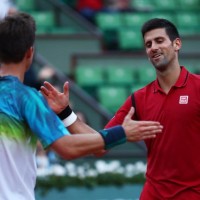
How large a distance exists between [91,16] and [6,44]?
11.0m

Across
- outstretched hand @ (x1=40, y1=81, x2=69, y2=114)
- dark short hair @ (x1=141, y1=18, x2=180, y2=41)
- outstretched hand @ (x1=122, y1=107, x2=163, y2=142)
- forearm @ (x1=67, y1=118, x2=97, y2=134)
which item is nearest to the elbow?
outstretched hand @ (x1=122, y1=107, x2=163, y2=142)

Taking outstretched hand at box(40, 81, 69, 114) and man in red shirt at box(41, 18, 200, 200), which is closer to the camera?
outstretched hand at box(40, 81, 69, 114)

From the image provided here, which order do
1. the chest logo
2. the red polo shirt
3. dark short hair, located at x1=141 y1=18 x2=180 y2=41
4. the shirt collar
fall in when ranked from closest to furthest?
the red polo shirt < the chest logo < the shirt collar < dark short hair, located at x1=141 y1=18 x2=180 y2=41

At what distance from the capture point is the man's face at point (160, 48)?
6.84 m

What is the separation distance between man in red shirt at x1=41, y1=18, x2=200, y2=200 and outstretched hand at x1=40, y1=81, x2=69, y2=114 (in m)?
1.08

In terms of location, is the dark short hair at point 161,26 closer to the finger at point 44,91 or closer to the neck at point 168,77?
the neck at point 168,77

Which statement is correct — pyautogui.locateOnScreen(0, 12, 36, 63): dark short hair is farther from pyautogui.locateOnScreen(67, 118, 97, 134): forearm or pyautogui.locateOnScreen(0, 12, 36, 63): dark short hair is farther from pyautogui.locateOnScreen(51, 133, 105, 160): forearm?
pyautogui.locateOnScreen(67, 118, 97, 134): forearm

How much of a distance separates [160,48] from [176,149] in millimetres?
815

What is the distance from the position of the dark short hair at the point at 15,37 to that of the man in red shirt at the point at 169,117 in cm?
194

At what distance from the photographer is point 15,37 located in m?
4.96

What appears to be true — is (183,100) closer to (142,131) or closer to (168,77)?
(168,77)

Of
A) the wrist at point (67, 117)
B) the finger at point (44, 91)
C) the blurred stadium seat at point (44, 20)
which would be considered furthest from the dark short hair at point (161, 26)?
the blurred stadium seat at point (44, 20)

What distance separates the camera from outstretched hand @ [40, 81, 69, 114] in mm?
5712

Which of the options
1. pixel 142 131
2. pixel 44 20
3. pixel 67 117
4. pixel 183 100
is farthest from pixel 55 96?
pixel 44 20
